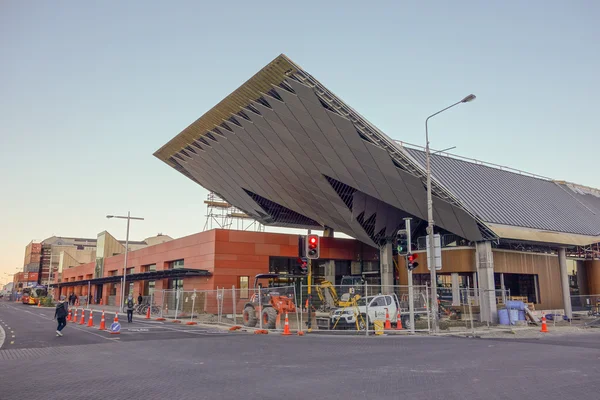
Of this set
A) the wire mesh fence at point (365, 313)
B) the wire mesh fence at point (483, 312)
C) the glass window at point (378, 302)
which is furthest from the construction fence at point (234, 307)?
the wire mesh fence at point (483, 312)

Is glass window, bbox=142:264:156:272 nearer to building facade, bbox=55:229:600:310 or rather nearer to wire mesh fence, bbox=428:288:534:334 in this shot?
building facade, bbox=55:229:600:310

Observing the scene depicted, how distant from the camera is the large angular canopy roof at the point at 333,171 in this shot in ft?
96.0

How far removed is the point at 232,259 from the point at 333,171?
14.0m

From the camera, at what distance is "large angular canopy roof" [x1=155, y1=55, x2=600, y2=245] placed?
96.0ft

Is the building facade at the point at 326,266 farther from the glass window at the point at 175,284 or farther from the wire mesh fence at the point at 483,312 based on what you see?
the wire mesh fence at the point at 483,312

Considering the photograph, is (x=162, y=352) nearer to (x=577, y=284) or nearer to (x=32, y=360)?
(x=32, y=360)

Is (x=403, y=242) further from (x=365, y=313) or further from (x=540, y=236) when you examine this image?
(x=540, y=236)

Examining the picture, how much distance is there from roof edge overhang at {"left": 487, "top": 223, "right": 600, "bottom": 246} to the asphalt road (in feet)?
48.9

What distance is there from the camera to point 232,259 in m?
42.3

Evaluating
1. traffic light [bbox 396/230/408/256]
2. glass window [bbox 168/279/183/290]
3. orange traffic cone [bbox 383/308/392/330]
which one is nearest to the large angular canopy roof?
traffic light [bbox 396/230/408/256]

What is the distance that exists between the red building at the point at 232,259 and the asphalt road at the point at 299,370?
2365 cm

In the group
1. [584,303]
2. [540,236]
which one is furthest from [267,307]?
[584,303]

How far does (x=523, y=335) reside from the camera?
22406mm

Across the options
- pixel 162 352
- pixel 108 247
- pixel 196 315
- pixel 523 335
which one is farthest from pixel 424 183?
pixel 108 247
